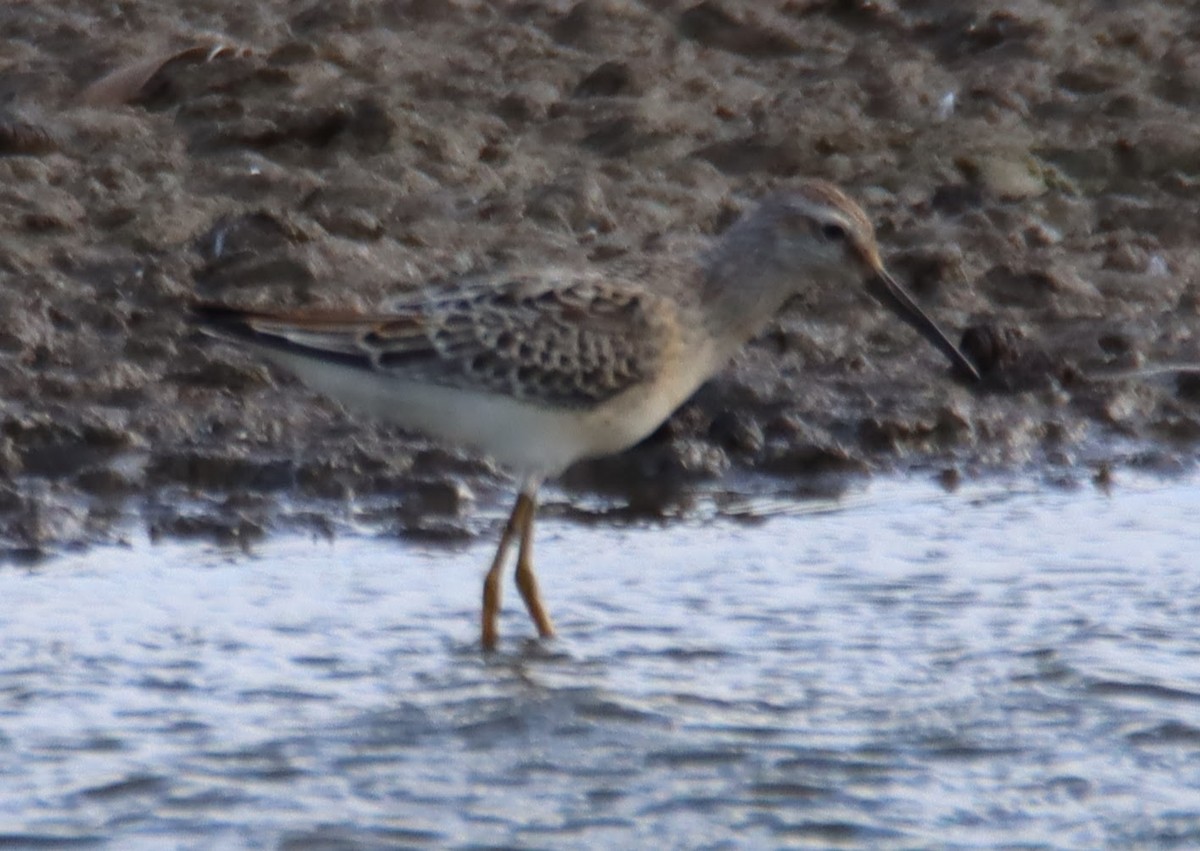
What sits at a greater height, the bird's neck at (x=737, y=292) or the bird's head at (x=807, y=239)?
the bird's head at (x=807, y=239)

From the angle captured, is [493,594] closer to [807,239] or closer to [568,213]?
[807,239]

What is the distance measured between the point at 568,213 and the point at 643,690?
328 centimetres

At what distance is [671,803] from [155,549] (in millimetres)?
2116

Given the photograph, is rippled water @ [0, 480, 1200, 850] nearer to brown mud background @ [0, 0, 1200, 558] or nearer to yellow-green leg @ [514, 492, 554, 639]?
yellow-green leg @ [514, 492, 554, 639]

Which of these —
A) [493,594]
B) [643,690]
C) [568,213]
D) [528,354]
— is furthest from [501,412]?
[568,213]

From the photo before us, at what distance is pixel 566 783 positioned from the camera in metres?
5.66

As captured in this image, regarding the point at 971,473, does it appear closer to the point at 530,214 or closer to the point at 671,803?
the point at 530,214

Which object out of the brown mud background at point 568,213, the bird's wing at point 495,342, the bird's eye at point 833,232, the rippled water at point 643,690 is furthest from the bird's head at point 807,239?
the brown mud background at point 568,213

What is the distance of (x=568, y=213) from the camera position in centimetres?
919

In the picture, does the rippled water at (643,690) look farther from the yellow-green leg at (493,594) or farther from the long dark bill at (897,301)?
the long dark bill at (897,301)

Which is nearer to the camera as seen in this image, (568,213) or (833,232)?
(833,232)

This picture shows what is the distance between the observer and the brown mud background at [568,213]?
25.3 feet

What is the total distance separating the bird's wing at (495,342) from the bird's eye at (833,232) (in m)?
0.62

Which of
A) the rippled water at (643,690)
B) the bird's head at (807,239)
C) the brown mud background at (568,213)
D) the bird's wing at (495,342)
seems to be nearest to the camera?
the rippled water at (643,690)
